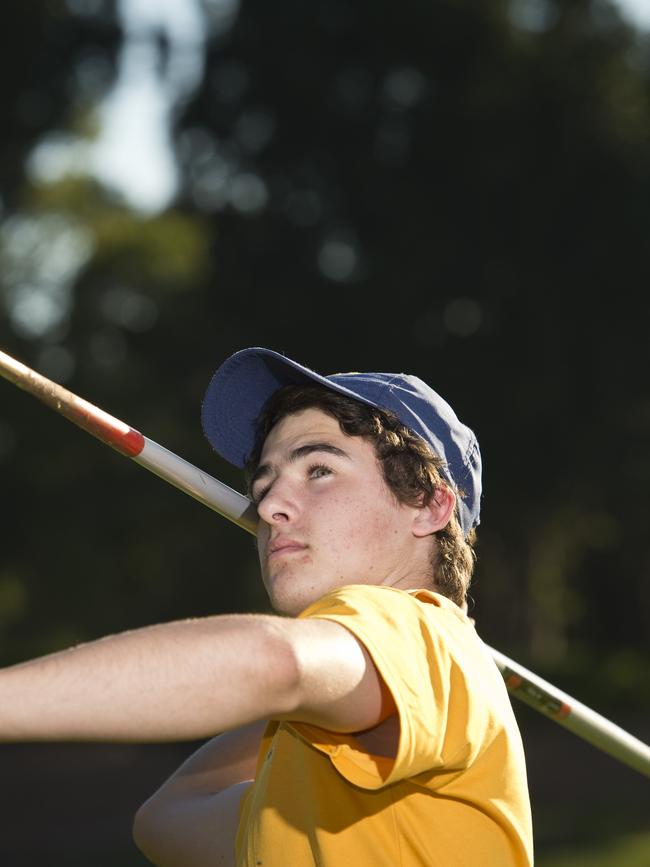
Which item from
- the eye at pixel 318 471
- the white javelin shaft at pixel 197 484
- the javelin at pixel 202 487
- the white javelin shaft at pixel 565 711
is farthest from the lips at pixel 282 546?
the white javelin shaft at pixel 565 711

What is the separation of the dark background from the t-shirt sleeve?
15.9m

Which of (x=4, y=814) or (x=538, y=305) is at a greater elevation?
(x=538, y=305)

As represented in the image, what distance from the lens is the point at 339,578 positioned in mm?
2018

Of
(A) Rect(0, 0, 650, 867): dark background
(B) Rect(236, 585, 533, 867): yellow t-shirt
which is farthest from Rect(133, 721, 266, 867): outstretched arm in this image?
(A) Rect(0, 0, 650, 867): dark background

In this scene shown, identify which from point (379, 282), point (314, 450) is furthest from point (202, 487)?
point (379, 282)

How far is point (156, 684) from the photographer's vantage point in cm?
137

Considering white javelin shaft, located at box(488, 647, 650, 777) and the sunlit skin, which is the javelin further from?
the sunlit skin

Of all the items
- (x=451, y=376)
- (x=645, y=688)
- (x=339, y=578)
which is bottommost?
(x=339, y=578)

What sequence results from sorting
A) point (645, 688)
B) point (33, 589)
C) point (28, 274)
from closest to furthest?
point (645, 688)
point (33, 589)
point (28, 274)

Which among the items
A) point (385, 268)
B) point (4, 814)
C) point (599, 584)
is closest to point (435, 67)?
point (385, 268)

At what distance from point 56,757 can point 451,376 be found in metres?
8.23

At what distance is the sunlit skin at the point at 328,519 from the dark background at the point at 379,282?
1545 centimetres

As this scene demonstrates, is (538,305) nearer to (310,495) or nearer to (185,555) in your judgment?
(185,555)

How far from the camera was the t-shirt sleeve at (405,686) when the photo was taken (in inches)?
60.7
